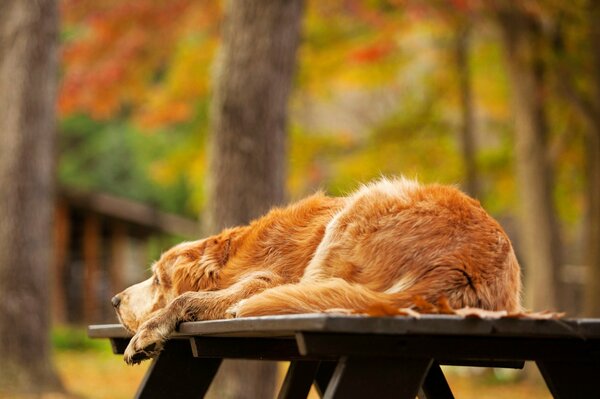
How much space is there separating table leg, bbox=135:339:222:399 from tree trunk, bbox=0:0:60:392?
19.5ft

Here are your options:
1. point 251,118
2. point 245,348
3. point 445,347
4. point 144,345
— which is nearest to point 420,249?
point 445,347

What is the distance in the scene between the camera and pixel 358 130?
25.8 meters

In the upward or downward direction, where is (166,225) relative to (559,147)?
downward

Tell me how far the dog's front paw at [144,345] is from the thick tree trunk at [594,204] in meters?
10.2

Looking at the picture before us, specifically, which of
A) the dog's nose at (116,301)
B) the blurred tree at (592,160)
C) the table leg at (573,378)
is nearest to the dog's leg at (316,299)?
the table leg at (573,378)

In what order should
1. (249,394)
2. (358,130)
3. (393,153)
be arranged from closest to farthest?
(249,394)
(393,153)
(358,130)

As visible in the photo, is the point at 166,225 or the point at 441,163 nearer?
the point at 441,163

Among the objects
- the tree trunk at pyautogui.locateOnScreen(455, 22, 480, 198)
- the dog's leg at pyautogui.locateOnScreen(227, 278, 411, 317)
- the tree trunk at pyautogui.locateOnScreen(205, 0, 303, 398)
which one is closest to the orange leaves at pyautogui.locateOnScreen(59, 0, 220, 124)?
the tree trunk at pyautogui.locateOnScreen(455, 22, 480, 198)

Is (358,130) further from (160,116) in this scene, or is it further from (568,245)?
(568,245)

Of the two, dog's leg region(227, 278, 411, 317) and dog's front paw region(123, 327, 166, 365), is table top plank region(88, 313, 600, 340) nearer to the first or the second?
dog's leg region(227, 278, 411, 317)

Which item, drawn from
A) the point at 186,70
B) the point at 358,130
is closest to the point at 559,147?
the point at 186,70

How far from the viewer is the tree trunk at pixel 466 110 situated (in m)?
18.3

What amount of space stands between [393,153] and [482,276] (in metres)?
15.8

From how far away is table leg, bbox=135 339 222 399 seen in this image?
4.88 metres
